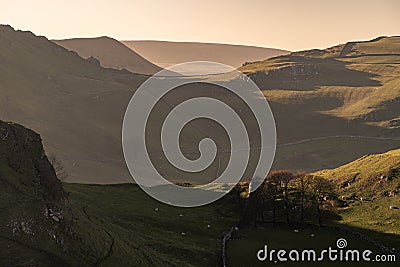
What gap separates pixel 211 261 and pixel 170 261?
7.28m

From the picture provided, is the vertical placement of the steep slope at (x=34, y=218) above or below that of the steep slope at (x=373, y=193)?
above

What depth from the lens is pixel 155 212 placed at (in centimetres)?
8981

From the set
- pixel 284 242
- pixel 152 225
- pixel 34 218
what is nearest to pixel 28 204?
pixel 34 218

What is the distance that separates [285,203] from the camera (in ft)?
271

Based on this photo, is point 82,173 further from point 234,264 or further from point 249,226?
point 234,264

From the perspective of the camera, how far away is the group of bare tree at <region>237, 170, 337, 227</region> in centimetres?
8281

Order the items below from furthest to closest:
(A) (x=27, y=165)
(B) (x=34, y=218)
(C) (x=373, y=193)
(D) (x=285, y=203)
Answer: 1. (C) (x=373, y=193)
2. (D) (x=285, y=203)
3. (A) (x=27, y=165)
4. (B) (x=34, y=218)

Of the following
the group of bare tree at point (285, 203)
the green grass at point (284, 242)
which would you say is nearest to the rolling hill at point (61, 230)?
the green grass at point (284, 242)

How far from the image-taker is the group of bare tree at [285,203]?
272ft

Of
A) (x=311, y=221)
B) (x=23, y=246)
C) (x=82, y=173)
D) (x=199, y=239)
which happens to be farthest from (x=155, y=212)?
(x=82, y=173)

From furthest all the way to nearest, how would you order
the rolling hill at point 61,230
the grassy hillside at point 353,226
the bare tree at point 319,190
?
the bare tree at point 319,190 → the grassy hillside at point 353,226 → the rolling hill at point 61,230

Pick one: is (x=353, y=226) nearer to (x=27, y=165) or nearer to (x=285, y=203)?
(x=285, y=203)

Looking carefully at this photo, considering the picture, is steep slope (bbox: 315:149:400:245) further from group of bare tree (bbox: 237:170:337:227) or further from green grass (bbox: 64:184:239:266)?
green grass (bbox: 64:184:239:266)

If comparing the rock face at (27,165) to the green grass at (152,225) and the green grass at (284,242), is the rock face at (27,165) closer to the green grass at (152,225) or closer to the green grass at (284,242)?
the green grass at (152,225)
